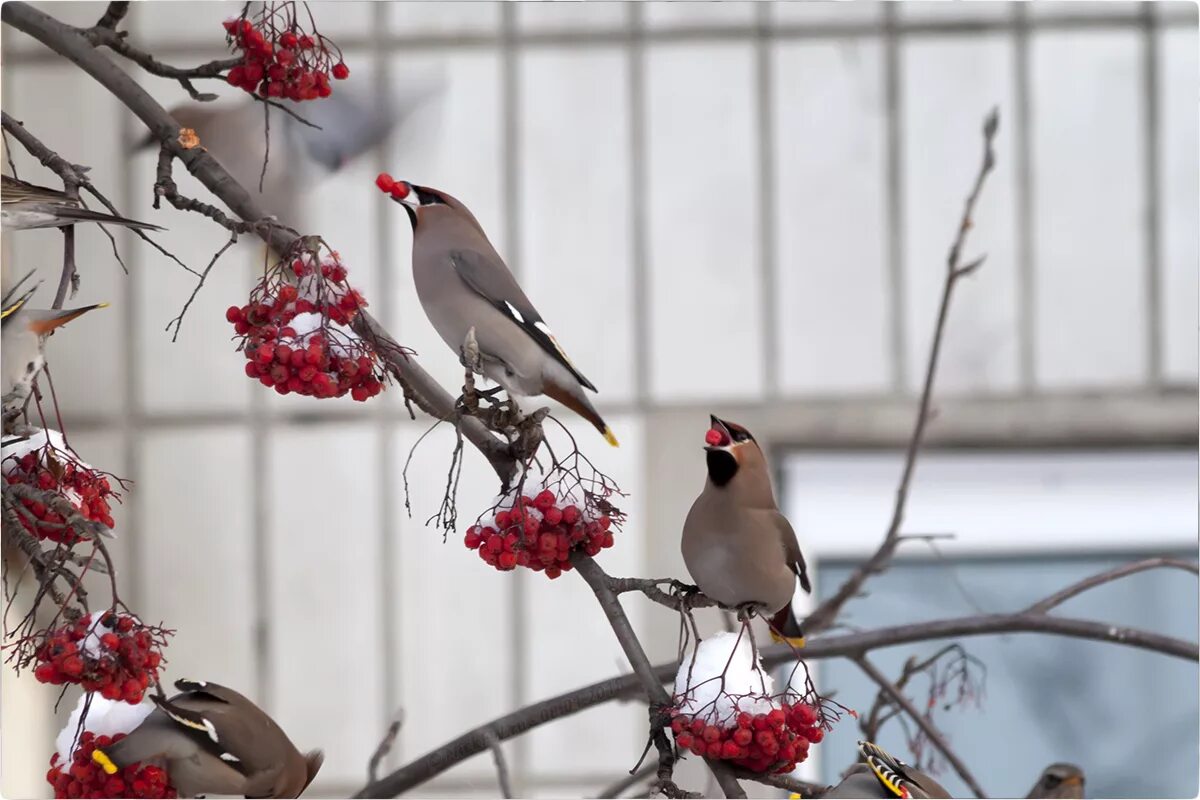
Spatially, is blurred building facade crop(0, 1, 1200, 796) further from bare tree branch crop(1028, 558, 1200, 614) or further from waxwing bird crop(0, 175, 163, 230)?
waxwing bird crop(0, 175, 163, 230)

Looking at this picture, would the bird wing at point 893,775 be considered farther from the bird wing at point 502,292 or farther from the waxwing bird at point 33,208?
the waxwing bird at point 33,208

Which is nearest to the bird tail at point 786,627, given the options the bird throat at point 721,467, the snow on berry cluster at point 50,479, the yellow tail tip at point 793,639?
the yellow tail tip at point 793,639

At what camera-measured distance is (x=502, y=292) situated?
0.78 metres

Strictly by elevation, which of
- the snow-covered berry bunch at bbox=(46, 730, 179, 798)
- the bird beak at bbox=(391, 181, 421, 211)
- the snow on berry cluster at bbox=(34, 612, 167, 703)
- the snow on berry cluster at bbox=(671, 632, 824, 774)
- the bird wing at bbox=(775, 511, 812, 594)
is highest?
the bird beak at bbox=(391, 181, 421, 211)

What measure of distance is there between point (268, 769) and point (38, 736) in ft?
2.34

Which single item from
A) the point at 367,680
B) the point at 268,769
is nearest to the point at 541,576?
the point at 367,680

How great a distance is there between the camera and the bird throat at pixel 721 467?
2.40 ft

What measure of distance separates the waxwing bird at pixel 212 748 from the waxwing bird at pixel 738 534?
0.27 meters

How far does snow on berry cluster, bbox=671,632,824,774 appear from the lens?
2.05ft

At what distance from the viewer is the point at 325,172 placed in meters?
1.03

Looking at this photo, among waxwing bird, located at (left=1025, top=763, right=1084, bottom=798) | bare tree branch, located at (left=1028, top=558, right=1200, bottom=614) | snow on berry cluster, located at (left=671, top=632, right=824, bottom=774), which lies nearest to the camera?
snow on berry cluster, located at (left=671, top=632, right=824, bottom=774)

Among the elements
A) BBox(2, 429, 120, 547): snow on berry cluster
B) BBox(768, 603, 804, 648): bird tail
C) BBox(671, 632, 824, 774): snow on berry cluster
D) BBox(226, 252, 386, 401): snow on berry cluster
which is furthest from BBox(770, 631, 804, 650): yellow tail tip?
BBox(2, 429, 120, 547): snow on berry cluster

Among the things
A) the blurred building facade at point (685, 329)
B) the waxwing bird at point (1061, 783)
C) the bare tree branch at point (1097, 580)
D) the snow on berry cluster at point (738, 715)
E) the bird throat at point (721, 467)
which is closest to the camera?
the snow on berry cluster at point (738, 715)

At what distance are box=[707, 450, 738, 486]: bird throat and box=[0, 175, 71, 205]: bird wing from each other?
397 millimetres
